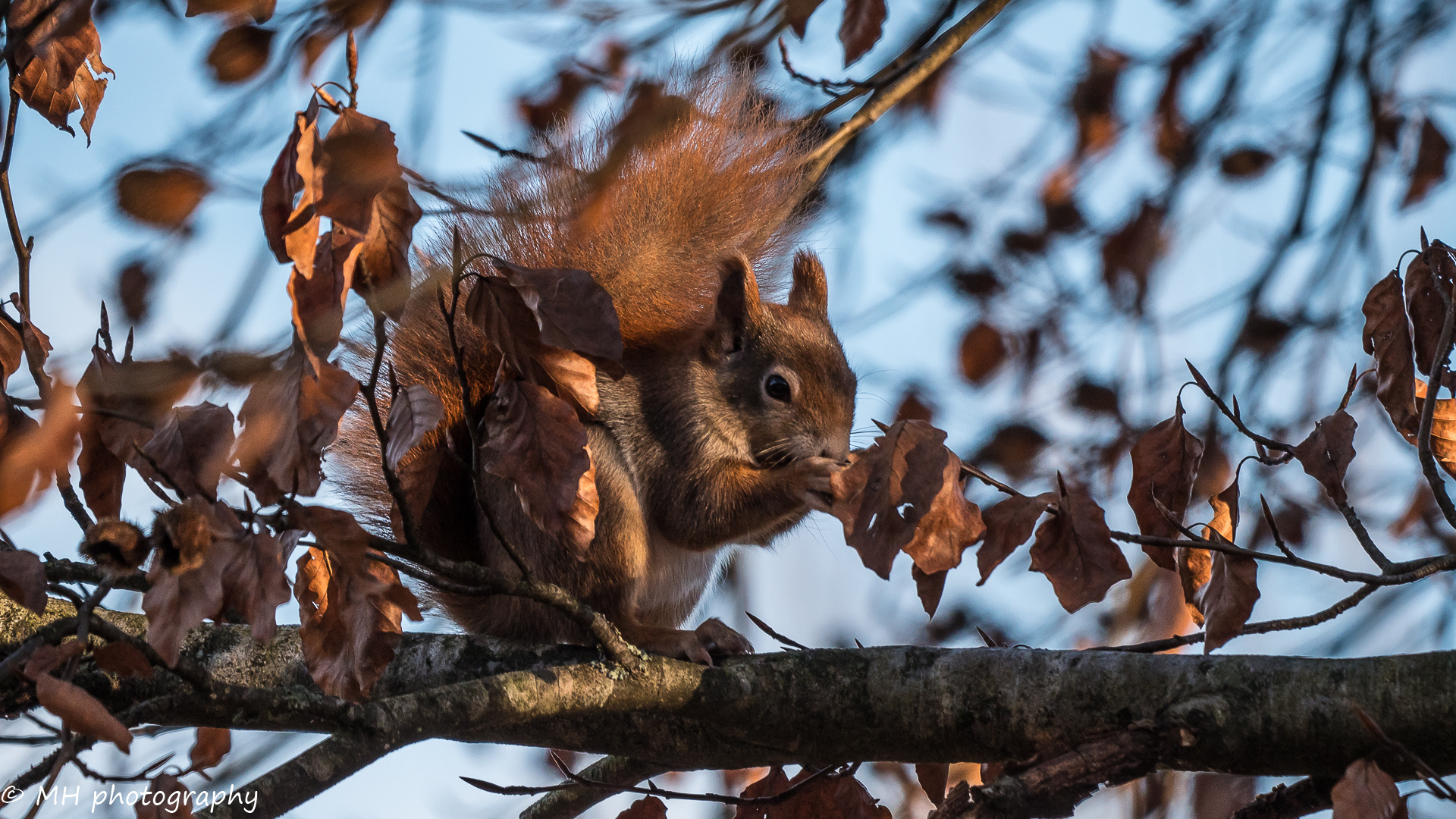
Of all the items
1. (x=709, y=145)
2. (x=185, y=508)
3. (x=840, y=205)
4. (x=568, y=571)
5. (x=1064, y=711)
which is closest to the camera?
(x=185, y=508)

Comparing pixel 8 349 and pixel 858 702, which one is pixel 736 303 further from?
pixel 8 349

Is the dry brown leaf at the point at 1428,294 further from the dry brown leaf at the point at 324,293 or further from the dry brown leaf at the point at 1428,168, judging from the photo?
the dry brown leaf at the point at 1428,168

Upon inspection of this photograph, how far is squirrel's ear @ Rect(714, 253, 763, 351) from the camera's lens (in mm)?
2908

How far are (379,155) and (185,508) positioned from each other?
421mm

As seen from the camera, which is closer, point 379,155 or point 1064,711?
point 379,155

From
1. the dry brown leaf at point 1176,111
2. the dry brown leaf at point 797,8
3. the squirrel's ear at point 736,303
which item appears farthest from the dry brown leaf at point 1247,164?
the dry brown leaf at point 797,8

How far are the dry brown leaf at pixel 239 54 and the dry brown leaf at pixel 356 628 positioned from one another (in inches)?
28.1

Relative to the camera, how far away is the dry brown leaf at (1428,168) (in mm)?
3072

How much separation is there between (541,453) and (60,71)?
109 centimetres

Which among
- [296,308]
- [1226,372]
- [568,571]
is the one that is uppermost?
[1226,372]

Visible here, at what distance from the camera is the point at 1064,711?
1729 mm

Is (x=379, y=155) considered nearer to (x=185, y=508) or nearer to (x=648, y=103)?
(x=648, y=103)

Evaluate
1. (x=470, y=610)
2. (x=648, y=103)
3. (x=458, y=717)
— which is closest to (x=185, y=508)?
(x=458, y=717)

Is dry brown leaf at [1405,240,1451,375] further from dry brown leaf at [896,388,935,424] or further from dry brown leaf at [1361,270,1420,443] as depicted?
dry brown leaf at [896,388,935,424]
